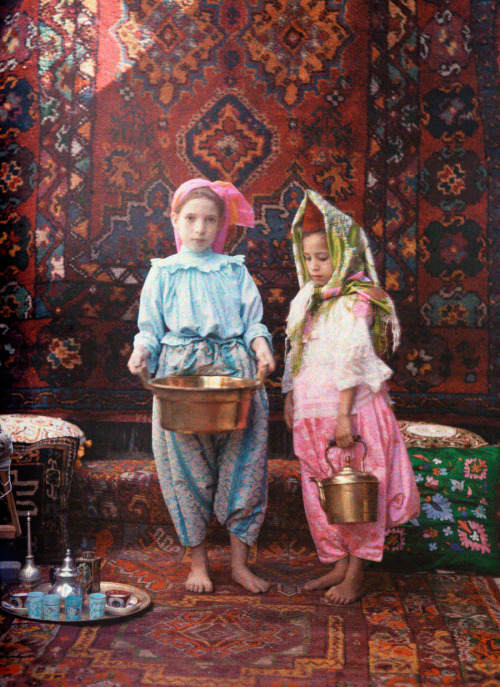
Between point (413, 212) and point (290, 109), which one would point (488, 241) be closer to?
point (413, 212)

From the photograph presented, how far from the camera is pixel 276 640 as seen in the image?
2715 mm

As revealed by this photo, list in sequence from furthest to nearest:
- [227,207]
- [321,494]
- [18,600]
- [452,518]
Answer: [452,518] < [227,207] < [321,494] < [18,600]

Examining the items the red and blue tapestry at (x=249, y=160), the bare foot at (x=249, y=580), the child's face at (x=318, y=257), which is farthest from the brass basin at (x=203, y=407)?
the red and blue tapestry at (x=249, y=160)

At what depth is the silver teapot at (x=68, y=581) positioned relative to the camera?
9.74 ft

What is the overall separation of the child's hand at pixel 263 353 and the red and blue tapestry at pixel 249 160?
1.31 metres

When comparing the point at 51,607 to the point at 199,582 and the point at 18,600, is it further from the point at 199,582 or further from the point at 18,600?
the point at 199,582

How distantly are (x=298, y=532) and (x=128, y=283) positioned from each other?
1765 millimetres

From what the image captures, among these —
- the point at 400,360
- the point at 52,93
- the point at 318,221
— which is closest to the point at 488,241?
the point at 400,360

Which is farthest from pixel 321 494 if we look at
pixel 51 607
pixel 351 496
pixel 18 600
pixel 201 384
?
pixel 18 600

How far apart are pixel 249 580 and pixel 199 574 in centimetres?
21

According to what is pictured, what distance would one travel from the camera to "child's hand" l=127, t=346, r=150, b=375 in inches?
121

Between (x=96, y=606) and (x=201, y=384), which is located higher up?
(x=201, y=384)

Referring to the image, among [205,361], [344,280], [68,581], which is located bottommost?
[68,581]

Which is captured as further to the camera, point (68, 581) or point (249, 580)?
point (249, 580)
